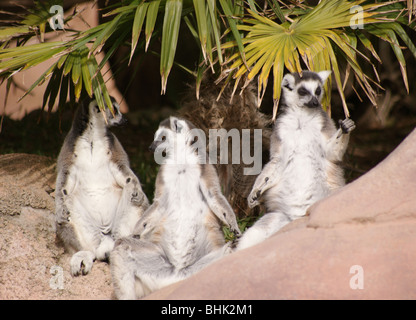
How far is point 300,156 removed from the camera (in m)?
4.34

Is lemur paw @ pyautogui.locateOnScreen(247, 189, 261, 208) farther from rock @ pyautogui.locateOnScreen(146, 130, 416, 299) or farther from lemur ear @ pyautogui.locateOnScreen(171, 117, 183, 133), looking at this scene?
rock @ pyautogui.locateOnScreen(146, 130, 416, 299)

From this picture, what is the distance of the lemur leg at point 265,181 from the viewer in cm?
437

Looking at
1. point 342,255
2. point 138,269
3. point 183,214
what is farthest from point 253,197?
point 342,255

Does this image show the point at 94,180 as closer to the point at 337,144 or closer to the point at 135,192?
the point at 135,192

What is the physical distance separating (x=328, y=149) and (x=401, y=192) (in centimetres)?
112

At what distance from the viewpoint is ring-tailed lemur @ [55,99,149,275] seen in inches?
180

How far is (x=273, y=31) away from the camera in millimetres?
4559

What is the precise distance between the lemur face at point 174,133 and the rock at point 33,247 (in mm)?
1111

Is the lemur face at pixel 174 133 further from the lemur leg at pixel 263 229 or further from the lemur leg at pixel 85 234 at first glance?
the lemur leg at pixel 85 234

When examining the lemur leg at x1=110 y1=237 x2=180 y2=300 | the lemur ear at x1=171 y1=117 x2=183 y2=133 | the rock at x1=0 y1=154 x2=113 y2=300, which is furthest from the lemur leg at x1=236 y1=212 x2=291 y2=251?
the rock at x1=0 y1=154 x2=113 y2=300

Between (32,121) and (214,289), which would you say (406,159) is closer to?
(214,289)

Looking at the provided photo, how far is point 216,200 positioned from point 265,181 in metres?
0.47

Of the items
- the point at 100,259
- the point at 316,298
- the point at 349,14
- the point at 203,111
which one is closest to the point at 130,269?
the point at 100,259

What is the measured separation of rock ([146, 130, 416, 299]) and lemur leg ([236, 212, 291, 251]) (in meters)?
0.58
